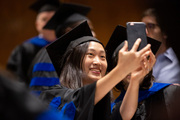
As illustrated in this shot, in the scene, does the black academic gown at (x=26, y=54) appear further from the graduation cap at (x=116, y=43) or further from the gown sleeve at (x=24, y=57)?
the graduation cap at (x=116, y=43)

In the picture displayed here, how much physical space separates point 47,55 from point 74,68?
3.91 ft

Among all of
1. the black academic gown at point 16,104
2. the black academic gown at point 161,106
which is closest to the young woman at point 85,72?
the black academic gown at point 161,106

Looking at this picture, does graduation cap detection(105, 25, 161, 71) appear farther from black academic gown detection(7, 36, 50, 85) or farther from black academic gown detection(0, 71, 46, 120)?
black academic gown detection(7, 36, 50, 85)

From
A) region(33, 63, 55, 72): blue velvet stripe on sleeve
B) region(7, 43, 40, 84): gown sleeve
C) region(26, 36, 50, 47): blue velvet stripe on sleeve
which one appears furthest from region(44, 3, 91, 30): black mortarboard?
region(7, 43, 40, 84): gown sleeve

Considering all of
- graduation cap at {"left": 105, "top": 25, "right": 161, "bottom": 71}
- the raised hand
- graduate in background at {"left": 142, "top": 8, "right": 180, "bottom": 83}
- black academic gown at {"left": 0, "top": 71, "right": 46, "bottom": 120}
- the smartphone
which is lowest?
graduate in background at {"left": 142, "top": 8, "right": 180, "bottom": 83}

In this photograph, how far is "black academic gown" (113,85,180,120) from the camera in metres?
1.90

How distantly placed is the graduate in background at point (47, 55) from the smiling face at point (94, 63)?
993mm

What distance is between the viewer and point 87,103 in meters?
1.55

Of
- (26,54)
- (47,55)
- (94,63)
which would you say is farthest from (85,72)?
(26,54)

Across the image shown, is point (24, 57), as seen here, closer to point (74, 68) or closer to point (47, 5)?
point (47, 5)

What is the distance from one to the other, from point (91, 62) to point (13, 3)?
4.02 metres

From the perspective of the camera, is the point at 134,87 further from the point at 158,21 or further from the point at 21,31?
the point at 21,31

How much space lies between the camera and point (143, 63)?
1.57m

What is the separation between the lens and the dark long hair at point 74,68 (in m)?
2.02
